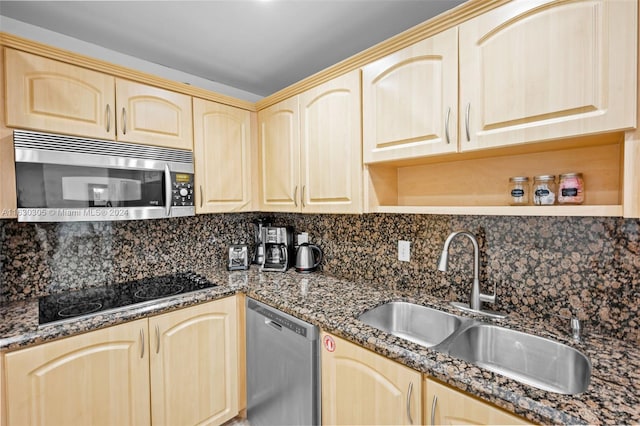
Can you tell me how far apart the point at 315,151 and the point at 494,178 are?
Answer: 0.94 m

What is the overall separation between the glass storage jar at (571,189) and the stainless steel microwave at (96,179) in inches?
72.9

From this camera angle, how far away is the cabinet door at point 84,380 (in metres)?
1.18

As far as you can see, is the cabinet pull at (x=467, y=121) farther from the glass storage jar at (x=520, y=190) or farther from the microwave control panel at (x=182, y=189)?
the microwave control panel at (x=182, y=189)

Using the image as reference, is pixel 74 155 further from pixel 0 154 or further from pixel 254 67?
pixel 254 67

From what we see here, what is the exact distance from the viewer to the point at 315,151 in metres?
1.78

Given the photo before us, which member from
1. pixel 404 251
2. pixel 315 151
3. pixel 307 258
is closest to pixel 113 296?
pixel 307 258

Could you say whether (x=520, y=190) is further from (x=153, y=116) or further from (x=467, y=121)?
(x=153, y=116)

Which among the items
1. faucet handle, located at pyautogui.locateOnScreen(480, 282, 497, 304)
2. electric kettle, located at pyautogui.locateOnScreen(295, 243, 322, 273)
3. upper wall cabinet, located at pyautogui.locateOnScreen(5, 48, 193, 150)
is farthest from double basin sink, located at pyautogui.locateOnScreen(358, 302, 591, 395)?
upper wall cabinet, located at pyautogui.locateOnScreen(5, 48, 193, 150)

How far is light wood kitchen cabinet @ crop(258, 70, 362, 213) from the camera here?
159 centimetres

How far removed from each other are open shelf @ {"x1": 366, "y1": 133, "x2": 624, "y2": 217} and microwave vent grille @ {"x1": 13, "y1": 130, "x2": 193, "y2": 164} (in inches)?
45.7

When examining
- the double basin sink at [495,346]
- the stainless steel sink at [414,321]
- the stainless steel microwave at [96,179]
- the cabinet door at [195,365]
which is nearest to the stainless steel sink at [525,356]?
the double basin sink at [495,346]

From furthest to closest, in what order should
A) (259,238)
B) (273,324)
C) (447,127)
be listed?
(259,238)
(273,324)
(447,127)

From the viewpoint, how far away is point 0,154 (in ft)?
4.28

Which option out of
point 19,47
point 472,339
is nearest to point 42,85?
→ point 19,47
